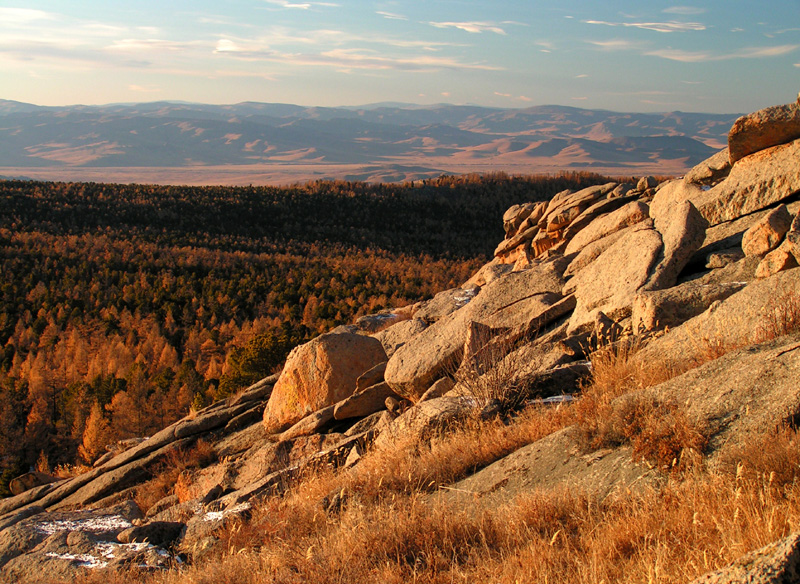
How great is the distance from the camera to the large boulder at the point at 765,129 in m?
9.68

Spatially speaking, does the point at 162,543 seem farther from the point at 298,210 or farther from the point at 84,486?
the point at 298,210

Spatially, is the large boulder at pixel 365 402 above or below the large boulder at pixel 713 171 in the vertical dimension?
below

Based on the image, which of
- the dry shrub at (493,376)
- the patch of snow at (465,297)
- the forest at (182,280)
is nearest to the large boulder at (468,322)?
the dry shrub at (493,376)

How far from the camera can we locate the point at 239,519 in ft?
18.8

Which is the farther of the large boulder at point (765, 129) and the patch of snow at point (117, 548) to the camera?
the large boulder at point (765, 129)

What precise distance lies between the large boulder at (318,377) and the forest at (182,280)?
6.20m

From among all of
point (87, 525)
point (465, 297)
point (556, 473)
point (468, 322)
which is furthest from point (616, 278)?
point (87, 525)

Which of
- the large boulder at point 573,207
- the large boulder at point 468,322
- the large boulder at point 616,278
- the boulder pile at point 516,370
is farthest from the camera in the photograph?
the large boulder at point 573,207

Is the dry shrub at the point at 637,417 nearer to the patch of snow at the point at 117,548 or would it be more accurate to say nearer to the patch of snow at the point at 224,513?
the patch of snow at the point at 224,513

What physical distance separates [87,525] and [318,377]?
3916mm

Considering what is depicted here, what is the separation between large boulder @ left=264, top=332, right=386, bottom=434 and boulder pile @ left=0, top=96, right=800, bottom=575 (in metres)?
0.03

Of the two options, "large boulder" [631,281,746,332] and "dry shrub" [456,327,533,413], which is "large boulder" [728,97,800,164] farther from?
"dry shrub" [456,327,533,413]

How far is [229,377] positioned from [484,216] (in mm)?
45327

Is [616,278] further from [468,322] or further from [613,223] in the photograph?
[613,223]
